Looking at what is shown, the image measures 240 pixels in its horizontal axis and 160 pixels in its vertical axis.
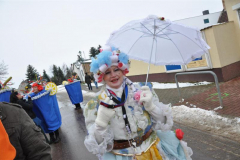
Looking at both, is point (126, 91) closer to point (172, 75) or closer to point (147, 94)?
point (147, 94)

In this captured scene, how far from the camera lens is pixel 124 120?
5.99 ft

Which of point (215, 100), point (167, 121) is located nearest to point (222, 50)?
point (215, 100)

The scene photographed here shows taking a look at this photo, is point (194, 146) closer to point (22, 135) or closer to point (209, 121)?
point (209, 121)

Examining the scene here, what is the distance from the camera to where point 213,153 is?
310 centimetres

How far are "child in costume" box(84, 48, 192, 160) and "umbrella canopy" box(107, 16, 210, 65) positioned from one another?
0.41 metres

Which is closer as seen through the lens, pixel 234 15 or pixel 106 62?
pixel 106 62

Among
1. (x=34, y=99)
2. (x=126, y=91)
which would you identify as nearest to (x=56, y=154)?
(x=34, y=99)

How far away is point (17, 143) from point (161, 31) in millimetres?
1903

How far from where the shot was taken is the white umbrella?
2.17 m

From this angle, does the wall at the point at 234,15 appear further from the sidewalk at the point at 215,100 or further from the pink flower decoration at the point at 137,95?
the pink flower decoration at the point at 137,95

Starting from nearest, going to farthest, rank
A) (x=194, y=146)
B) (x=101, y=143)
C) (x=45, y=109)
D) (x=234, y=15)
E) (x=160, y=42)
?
1. (x=101, y=143)
2. (x=160, y=42)
3. (x=194, y=146)
4. (x=45, y=109)
5. (x=234, y=15)

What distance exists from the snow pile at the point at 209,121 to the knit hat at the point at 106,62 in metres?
2.85

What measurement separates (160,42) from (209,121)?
9.62 feet

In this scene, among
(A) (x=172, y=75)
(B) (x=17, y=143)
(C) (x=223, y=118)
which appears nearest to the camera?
(B) (x=17, y=143)
